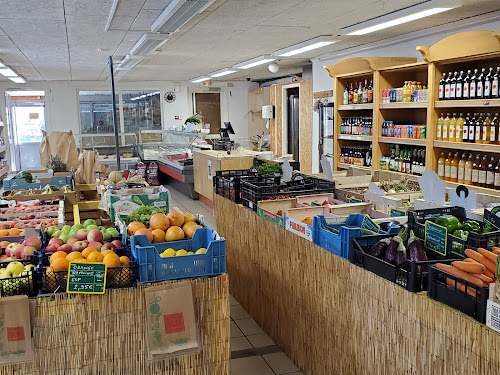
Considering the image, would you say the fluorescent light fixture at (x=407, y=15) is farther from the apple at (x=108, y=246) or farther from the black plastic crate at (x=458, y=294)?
the apple at (x=108, y=246)

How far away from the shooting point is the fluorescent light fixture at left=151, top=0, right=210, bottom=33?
463 centimetres

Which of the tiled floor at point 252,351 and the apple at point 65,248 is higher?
the apple at point 65,248

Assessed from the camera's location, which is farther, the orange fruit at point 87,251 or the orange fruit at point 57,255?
the orange fruit at point 87,251

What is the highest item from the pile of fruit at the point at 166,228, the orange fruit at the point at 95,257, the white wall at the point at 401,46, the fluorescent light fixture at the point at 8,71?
the fluorescent light fixture at the point at 8,71

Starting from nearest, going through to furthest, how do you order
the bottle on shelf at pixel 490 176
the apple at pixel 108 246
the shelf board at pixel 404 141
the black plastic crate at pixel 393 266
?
the black plastic crate at pixel 393 266
the apple at pixel 108 246
the bottle on shelf at pixel 490 176
the shelf board at pixel 404 141

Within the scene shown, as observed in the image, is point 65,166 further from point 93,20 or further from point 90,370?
point 90,370

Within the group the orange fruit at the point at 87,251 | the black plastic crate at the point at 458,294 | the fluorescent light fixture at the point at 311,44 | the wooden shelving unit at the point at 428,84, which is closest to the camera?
the black plastic crate at the point at 458,294

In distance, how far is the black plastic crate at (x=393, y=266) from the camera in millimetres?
2424

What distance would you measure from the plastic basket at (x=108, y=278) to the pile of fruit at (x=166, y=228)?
377mm

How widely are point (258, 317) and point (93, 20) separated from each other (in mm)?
3969

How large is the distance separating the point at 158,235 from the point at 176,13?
2677mm

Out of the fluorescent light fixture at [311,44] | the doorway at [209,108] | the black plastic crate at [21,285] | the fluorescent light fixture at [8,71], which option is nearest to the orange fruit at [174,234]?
the black plastic crate at [21,285]

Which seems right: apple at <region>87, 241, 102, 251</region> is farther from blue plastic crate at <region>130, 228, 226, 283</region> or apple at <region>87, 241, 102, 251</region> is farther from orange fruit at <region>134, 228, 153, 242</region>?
blue plastic crate at <region>130, 228, 226, 283</region>

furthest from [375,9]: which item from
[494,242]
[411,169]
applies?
[494,242]
